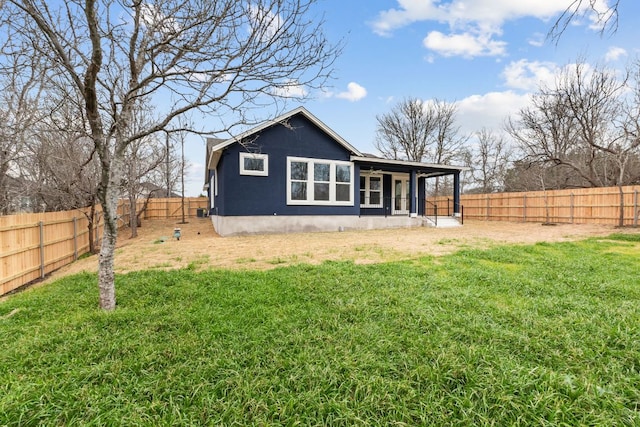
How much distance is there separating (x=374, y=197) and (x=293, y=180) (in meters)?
5.75

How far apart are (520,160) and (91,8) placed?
2713 cm

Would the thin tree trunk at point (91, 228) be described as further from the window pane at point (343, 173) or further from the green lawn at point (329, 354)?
the window pane at point (343, 173)

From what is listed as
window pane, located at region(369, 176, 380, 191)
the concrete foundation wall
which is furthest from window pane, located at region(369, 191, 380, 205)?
the concrete foundation wall

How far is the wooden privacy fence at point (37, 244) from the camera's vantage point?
5.58 m

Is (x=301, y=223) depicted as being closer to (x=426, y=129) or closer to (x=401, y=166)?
(x=401, y=166)

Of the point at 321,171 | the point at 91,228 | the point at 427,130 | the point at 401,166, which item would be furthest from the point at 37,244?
the point at 427,130

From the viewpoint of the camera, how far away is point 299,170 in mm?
12797

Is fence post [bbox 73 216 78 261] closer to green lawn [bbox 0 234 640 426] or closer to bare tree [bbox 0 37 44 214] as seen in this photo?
bare tree [bbox 0 37 44 214]

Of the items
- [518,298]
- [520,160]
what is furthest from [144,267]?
[520,160]

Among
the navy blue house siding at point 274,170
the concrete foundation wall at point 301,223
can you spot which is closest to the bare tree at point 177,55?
the navy blue house siding at point 274,170

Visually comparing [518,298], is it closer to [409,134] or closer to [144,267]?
[144,267]

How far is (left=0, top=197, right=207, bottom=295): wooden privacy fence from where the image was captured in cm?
558

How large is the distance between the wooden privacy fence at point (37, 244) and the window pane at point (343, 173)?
8.82 metres

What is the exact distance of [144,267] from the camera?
632cm
